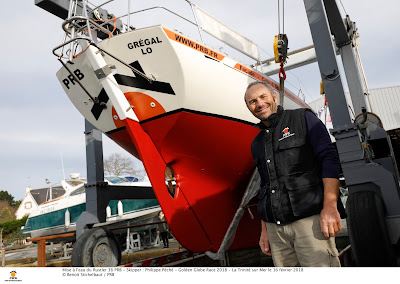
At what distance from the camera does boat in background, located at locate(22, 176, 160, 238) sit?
10.5 metres

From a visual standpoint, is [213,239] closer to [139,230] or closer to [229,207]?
[229,207]

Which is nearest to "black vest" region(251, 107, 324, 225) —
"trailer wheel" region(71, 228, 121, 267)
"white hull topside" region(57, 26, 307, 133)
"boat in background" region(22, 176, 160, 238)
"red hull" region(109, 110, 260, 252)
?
"white hull topside" region(57, 26, 307, 133)

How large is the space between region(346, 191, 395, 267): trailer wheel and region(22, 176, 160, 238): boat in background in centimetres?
803

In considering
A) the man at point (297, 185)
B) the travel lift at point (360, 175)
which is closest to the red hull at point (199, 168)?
the travel lift at point (360, 175)

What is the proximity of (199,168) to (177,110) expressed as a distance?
1012 mm

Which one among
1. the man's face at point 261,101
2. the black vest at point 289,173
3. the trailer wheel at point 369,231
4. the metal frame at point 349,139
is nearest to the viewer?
the black vest at point 289,173

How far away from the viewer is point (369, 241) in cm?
289

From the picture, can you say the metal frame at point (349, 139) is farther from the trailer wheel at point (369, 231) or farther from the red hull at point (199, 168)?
the red hull at point (199, 168)

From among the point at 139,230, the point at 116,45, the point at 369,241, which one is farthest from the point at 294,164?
the point at 139,230

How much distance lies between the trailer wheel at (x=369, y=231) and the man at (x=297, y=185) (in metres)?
1.48

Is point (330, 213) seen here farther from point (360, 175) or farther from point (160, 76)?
point (160, 76)

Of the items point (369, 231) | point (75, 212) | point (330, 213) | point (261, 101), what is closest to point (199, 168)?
point (369, 231)

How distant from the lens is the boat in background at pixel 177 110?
12.6 feet

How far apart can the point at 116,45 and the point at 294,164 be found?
119 inches
